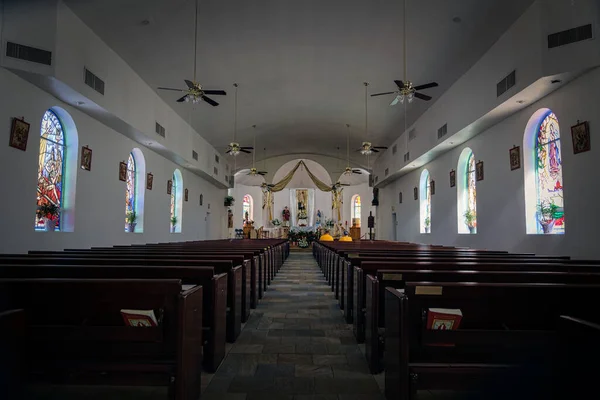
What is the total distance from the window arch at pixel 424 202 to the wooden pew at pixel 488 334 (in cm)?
1130

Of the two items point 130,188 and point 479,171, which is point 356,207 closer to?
point 479,171

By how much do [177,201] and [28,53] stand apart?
8220 millimetres

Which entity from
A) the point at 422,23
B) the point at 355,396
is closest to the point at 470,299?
the point at 355,396

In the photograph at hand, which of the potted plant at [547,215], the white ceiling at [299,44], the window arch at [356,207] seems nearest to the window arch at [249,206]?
the window arch at [356,207]

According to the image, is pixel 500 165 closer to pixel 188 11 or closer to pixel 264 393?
pixel 188 11

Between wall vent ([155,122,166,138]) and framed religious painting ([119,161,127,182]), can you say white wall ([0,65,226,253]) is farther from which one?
wall vent ([155,122,166,138])

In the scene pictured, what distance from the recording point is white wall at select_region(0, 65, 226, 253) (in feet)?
18.5

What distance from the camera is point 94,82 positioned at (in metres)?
6.88

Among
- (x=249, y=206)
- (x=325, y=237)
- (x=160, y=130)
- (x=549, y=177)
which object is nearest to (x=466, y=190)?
(x=549, y=177)

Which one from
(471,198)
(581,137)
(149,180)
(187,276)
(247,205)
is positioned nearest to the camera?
(187,276)

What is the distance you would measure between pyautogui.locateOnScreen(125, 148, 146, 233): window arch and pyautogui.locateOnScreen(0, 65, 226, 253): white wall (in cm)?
15

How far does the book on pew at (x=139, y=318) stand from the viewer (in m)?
1.87

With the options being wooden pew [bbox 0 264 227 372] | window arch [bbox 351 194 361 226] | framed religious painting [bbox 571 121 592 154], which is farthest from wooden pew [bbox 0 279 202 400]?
window arch [bbox 351 194 361 226]

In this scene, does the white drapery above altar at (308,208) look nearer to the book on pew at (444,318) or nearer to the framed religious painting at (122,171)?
the framed religious painting at (122,171)
